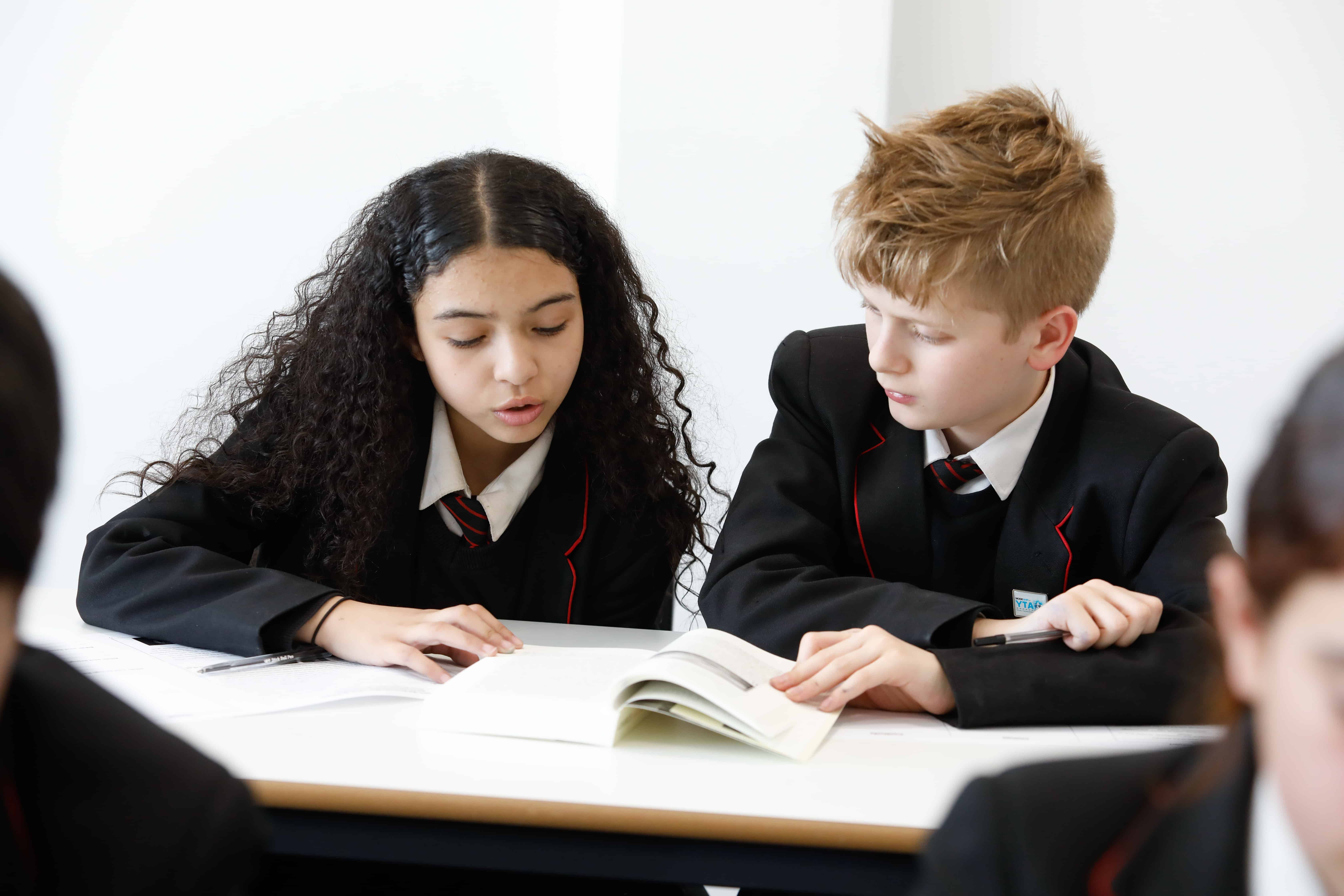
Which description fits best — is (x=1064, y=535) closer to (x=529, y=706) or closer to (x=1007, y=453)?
(x=1007, y=453)

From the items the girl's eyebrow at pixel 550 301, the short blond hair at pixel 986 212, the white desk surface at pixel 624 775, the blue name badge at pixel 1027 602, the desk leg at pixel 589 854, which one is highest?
the short blond hair at pixel 986 212

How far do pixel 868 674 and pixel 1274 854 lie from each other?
60 cm

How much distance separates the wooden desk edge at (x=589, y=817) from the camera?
2.76 feet

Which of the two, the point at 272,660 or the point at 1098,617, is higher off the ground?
the point at 1098,617

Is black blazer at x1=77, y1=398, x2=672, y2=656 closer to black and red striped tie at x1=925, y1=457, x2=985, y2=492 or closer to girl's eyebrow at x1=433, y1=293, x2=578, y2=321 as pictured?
girl's eyebrow at x1=433, y1=293, x2=578, y2=321

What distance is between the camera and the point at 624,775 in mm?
928

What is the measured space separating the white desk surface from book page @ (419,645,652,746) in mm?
12

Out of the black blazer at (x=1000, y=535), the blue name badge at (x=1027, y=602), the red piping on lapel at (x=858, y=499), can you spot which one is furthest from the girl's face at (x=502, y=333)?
the blue name badge at (x=1027, y=602)

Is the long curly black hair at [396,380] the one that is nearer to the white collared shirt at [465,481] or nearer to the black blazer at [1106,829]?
the white collared shirt at [465,481]

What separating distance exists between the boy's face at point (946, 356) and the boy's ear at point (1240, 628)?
80cm

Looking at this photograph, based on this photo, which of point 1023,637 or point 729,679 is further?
point 1023,637

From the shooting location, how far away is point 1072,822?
0.54m

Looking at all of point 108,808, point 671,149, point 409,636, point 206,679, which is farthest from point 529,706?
point 671,149

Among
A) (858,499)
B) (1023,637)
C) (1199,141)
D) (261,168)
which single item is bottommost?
(1023,637)
